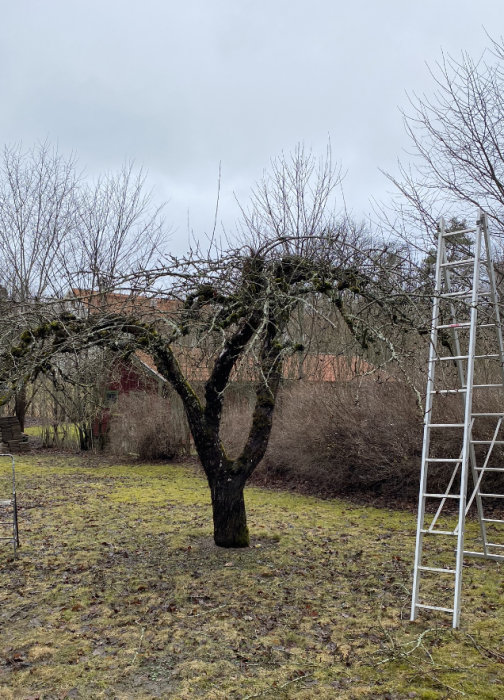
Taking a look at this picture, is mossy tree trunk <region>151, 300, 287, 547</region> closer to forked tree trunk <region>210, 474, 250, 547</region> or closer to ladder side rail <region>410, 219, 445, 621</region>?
forked tree trunk <region>210, 474, 250, 547</region>

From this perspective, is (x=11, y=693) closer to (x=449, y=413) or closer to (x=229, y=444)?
(x=449, y=413)

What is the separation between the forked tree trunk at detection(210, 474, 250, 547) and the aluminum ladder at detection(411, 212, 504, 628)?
192cm

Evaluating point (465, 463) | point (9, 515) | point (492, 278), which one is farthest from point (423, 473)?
point (9, 515)

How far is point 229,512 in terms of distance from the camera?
6242 mm

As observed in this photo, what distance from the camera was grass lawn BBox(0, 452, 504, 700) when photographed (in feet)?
11.4

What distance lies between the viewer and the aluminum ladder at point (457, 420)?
13.7ft

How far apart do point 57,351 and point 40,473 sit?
9103 mm

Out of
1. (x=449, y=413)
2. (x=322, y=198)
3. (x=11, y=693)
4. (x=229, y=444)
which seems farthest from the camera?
(x=322, y=198)

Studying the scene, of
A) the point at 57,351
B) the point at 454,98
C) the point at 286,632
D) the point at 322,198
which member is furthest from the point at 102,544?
the point at 322,198

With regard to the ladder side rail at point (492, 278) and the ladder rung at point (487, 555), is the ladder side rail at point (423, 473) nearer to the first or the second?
the ladder side rail at point (492, 278)

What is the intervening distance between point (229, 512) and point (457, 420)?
4.36 m

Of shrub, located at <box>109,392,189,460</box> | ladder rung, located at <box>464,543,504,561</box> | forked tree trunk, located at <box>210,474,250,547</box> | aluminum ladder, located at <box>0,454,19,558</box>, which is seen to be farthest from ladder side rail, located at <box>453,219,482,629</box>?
shrub, located at <box>109,392,189,460</box>

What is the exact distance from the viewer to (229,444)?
43.3 ft

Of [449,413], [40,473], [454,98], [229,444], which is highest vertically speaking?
[454,98]
